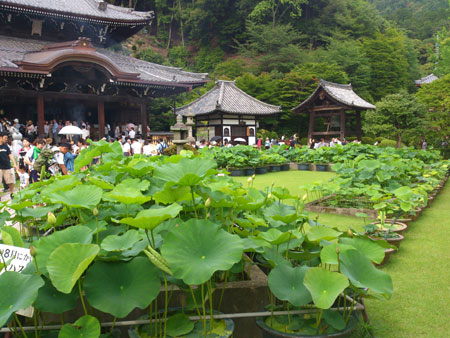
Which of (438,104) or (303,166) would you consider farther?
(438,104)

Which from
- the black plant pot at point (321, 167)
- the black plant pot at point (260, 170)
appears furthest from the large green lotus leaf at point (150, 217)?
the black plant pot at point (321, 167)

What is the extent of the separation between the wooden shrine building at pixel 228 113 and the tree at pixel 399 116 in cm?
693

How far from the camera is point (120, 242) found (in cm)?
162

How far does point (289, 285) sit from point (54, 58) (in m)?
13.4

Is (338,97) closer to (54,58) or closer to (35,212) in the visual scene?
(54,58)

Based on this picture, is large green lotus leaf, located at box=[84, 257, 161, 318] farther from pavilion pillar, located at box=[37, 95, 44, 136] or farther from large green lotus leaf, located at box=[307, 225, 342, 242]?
pavilion pillar, located at box=[37, 95, 44, 136]

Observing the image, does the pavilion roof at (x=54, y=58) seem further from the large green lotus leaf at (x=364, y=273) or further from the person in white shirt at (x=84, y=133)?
the large green lotus leaf at (x=364, y=273)

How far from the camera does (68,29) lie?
16500 millimetres

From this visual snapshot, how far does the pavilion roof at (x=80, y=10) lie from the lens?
14082 mm

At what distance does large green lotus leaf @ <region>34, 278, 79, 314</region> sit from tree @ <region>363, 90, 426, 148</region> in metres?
18.5

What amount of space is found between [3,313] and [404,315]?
2.39m

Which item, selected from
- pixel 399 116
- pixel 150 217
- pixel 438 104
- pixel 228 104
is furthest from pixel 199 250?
pixel 228 104

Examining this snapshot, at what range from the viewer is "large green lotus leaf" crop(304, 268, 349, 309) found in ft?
4.92

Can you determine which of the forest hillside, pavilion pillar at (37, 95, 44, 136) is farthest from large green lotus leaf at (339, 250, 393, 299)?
the forest hillside
